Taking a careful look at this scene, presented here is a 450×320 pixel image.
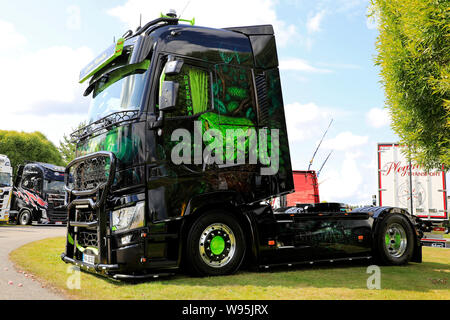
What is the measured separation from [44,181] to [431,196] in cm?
2135

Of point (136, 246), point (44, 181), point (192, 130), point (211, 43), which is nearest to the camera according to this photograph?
point (136, 246)

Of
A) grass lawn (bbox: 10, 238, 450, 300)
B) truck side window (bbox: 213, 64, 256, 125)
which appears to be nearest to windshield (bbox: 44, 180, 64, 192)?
grass lawn (bbox: 10, 238, 450, 300)

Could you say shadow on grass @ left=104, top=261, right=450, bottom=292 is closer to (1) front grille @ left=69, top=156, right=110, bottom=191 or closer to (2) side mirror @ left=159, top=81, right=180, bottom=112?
(1) front grille @ left=69, top=156, right=110, bottom=191

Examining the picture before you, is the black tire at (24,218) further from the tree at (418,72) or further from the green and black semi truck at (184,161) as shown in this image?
the tree at (418,72)

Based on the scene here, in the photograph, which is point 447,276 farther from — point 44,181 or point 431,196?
point 44,181

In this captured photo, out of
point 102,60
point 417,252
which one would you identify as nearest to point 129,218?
point 102,60

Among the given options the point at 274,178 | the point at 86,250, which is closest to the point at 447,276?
the point at 274,178

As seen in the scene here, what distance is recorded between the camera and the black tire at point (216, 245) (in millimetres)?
6395

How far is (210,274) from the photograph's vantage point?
6.52 metres

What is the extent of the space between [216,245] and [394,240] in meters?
4.40

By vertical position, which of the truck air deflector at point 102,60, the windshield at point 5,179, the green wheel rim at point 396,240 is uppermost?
the truck air deflector at point 102,60

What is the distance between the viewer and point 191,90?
6566 millimetres

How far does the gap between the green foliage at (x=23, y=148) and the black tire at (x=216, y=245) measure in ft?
145

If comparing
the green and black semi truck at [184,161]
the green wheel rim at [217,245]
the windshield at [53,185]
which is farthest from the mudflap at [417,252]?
the windshield at [53,185]
